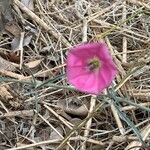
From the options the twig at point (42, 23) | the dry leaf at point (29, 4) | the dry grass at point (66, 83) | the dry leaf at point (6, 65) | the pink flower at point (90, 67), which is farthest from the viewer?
the dry leaf at point (29, 4)

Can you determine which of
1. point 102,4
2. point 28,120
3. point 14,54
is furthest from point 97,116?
point 102,4

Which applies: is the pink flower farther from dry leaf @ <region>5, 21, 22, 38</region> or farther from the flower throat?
dry leaf @ <region>5, 21, 22, 38</region>

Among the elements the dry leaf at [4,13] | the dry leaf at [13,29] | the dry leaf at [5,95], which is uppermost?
the dry leaf at [4,13]

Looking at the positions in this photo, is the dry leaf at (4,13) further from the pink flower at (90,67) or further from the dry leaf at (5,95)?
the pink flower at (90,67)

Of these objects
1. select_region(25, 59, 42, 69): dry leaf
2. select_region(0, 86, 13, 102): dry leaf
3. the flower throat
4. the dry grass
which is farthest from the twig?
the flower throat

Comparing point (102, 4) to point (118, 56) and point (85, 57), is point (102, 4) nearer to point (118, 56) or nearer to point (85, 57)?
point (118, 56)

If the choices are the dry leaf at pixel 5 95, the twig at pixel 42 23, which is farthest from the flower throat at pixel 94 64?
the twig at pixel 42 23
